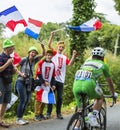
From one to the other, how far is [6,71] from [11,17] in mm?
1962

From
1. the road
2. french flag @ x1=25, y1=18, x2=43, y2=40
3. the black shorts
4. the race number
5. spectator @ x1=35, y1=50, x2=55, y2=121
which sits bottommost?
the road

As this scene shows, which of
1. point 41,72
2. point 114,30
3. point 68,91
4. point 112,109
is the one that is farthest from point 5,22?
point 114,30

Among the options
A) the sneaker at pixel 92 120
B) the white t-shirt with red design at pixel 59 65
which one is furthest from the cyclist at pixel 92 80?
the white t-shirt with red design at pixel 59 65

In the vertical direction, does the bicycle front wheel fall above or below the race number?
below

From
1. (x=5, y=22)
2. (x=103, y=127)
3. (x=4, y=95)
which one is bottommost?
(x=103, y=127)

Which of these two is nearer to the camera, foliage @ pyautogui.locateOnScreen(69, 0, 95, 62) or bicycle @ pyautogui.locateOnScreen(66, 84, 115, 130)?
bicycle @ pyautogui.locateOnScreen(66, 84, 115, 130)

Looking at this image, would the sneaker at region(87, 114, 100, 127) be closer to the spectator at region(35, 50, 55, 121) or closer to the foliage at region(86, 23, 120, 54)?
the spectator at region(35, 50, 55, 121)

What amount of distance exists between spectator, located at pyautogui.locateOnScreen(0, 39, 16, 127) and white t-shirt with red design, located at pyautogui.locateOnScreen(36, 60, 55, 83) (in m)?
1.42

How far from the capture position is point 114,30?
63.0 m

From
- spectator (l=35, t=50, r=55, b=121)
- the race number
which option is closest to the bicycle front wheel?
the race number

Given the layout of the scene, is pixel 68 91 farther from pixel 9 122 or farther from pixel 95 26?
pixel 9 122

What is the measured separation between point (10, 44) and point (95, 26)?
172 inches

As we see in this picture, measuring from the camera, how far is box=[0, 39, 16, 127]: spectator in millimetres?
10117

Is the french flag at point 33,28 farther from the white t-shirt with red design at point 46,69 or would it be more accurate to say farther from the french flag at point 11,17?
the white t-shirt with red design at point 46,69
